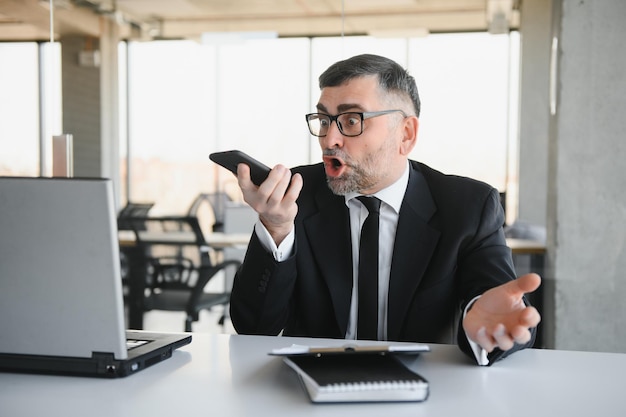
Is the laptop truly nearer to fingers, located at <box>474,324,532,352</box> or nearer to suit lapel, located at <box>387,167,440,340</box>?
fingers, located at <box>474,324,532,352</box>

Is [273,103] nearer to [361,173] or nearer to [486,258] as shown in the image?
[361,173]

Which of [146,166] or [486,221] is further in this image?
[146,166]

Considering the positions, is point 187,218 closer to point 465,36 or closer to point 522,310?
point 465,36

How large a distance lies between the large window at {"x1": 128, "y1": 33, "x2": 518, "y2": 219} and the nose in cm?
259

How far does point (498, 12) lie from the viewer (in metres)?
4.42

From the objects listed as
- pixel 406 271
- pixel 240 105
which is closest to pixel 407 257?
pixel 406 271

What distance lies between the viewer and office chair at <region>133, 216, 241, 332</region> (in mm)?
4266

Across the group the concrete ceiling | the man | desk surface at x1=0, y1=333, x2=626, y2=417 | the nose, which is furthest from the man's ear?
the concrete ceiling

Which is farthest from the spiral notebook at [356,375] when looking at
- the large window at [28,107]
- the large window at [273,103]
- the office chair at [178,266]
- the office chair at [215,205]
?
the large window at [28,107]

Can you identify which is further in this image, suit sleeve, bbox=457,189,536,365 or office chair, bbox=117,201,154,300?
office chair, bbox=117,201,154,300

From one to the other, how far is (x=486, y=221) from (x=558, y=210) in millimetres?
2183

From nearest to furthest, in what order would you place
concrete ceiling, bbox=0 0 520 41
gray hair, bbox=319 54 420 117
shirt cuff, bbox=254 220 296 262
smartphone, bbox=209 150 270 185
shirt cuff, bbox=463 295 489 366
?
shirt cuff, bbox=463 295 489 366 < smartphone, bbox=209 150 270 185 < shirt cuff, bbox=254 220 296 262 < gray hair, bbox=319 54 420 117 < concrete ceiling, bbox=0 0 520 41

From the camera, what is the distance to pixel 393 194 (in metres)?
1.90

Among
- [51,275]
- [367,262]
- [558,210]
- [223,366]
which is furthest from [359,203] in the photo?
[558,210]
